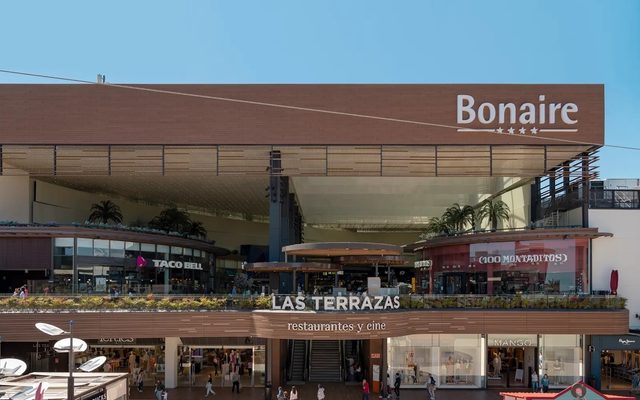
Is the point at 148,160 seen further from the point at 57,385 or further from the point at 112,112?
the point at 57,385

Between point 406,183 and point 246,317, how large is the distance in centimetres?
2031

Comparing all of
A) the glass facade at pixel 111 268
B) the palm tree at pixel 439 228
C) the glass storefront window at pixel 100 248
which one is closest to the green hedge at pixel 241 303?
the glass facade at pixel 111 268

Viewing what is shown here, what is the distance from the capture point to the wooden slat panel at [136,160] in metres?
42.6

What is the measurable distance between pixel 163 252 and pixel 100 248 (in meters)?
6.59

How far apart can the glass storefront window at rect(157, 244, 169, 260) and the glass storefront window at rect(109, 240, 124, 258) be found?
4108 mm

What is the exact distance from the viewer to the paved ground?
37938mm

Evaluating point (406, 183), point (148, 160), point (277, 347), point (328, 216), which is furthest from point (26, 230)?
point (328, 216)

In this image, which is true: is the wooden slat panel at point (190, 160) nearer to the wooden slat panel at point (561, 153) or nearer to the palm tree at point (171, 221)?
the palm tree at point (171, 221)

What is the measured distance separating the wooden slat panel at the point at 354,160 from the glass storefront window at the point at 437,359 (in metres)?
11.7

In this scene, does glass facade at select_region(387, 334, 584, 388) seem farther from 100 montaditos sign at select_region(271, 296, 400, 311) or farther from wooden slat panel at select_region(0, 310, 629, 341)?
100 montaditos sign at select_region(271, 296, 400, 311)

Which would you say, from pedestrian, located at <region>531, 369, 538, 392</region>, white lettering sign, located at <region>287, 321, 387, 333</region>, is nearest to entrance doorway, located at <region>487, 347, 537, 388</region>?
pedestrian, located at <region>531, 369, 538, 392</region>

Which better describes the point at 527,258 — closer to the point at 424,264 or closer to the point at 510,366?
the point at 510,366

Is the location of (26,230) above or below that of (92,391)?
above

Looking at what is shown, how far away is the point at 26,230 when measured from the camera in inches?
1620
